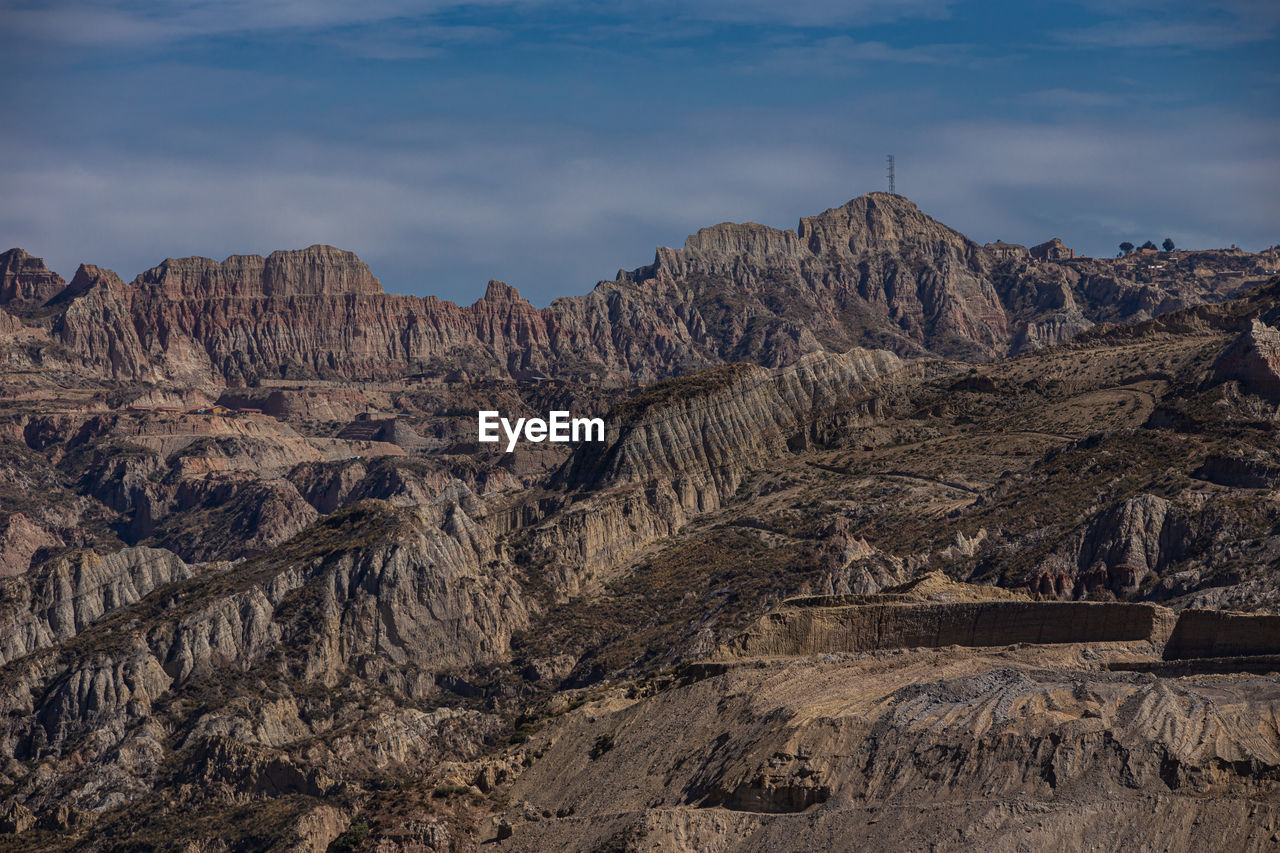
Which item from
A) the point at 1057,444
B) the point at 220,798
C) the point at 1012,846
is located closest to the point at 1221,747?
the point at 1012,846

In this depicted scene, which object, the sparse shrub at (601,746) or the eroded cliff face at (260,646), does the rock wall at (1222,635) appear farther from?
the eroded cliff face at (260,646)

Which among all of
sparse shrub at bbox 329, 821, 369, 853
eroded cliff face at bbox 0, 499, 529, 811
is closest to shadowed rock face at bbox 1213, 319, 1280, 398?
eroded cliff face at bbox 0, 499, 529, 811

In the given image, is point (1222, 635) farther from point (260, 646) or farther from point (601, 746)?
point (260, 646)

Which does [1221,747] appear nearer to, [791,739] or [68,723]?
[791,739]

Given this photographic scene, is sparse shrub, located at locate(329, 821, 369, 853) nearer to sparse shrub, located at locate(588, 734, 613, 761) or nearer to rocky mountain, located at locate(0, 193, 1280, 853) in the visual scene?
rocky mountain, located at locate(0, 193, 1280, 853)

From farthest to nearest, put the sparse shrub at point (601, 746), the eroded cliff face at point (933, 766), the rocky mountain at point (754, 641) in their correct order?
the sparse shrub at point (601, 746), the rocky mountain at point (754, 641), the eroded cliff face at point (933, 766)

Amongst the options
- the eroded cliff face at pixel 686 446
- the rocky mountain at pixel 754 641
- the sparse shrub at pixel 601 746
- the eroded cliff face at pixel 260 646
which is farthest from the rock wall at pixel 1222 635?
the eroded cliff face at pixel 686 446

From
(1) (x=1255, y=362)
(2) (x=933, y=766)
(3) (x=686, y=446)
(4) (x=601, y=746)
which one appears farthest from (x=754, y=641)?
(3) (x=686, y=446)

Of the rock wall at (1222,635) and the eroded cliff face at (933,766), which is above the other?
the rock wall at (1222,635)
